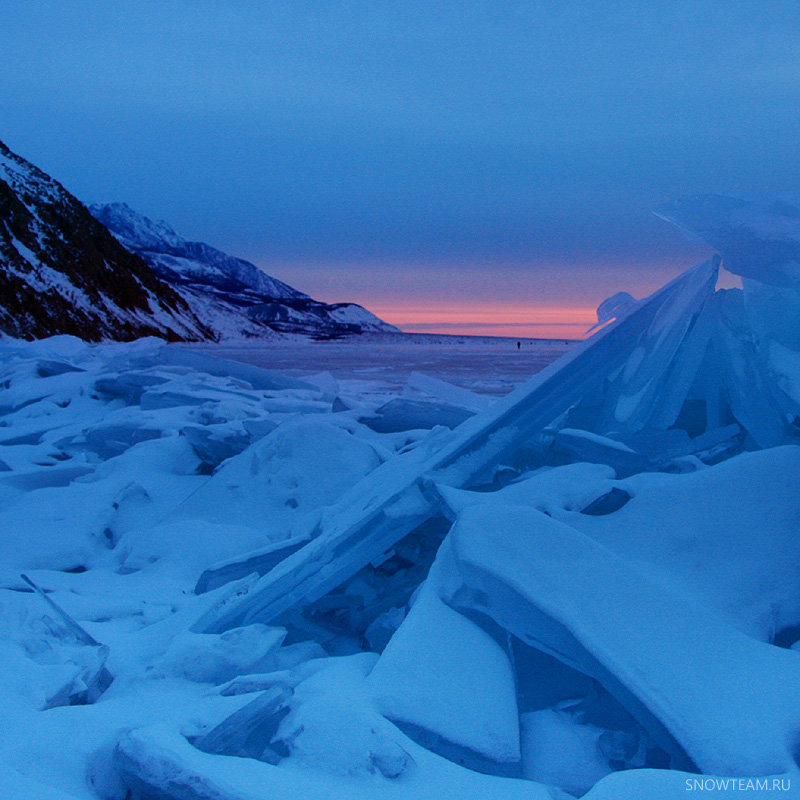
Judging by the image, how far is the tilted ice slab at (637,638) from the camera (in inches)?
54.6

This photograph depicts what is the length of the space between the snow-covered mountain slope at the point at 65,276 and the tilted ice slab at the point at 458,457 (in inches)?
1085

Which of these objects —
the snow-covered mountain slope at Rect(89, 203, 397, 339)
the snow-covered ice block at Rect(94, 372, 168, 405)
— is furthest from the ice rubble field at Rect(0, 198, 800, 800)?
the snow-covered mountain slope at Rect(89, 203, 397, 339)

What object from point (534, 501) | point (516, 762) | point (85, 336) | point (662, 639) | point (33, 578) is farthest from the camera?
point (85, 336)

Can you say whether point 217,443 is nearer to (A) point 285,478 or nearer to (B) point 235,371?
(A) point 285,478

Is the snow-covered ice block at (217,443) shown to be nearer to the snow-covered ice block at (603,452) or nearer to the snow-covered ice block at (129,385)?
the snow-covered ice block at (603,452)

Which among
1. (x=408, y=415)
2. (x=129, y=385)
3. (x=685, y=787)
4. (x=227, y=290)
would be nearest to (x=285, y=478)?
(x=408, y=415)

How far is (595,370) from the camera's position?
119 inches

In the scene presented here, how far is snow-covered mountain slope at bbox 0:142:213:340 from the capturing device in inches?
1141

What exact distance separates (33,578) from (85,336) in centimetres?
2988

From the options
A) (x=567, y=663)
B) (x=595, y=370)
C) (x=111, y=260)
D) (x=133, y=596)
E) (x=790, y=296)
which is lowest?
(x=133, y=596)

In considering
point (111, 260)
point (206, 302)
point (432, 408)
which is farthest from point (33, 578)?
point (206, 302)

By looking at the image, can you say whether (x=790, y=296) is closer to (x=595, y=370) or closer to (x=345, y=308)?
(x=595, y=370)

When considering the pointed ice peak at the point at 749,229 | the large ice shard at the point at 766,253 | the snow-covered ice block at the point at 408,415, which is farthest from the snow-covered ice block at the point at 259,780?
the snow-covered ice block at the point at 408,415

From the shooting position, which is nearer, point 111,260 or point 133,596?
point 133,596
